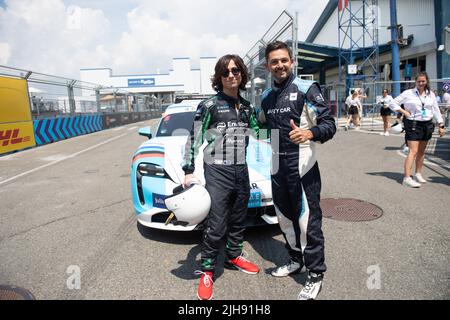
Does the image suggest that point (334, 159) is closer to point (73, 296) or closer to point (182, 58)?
point (73, 296)

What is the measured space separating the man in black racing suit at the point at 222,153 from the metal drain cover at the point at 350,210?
1.83 meters

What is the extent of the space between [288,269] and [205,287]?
0.74m

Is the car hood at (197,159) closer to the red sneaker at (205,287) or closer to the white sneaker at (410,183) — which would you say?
the red sneaker at (205,287)

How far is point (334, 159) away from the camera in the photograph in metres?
7.87

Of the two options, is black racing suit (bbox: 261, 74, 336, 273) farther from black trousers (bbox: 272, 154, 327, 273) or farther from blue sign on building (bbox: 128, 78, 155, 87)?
blue sign on building (bbox: 128, 78, 155, 87)

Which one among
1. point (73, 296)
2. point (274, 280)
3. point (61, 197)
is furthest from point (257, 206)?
point (61, 197)

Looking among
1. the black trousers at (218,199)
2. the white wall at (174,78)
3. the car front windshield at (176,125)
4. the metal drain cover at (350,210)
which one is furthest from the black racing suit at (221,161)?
the white wall at (174,78)

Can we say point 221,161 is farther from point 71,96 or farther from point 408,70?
point 408,70

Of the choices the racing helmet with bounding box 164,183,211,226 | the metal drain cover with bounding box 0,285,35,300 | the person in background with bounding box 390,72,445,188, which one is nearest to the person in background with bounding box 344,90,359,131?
the person in background with bounding box 390,72,445,188

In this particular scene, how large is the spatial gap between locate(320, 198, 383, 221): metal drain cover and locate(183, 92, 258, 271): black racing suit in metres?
1.84

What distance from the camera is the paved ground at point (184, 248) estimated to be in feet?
8.48

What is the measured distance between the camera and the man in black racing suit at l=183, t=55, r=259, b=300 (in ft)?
8.46
